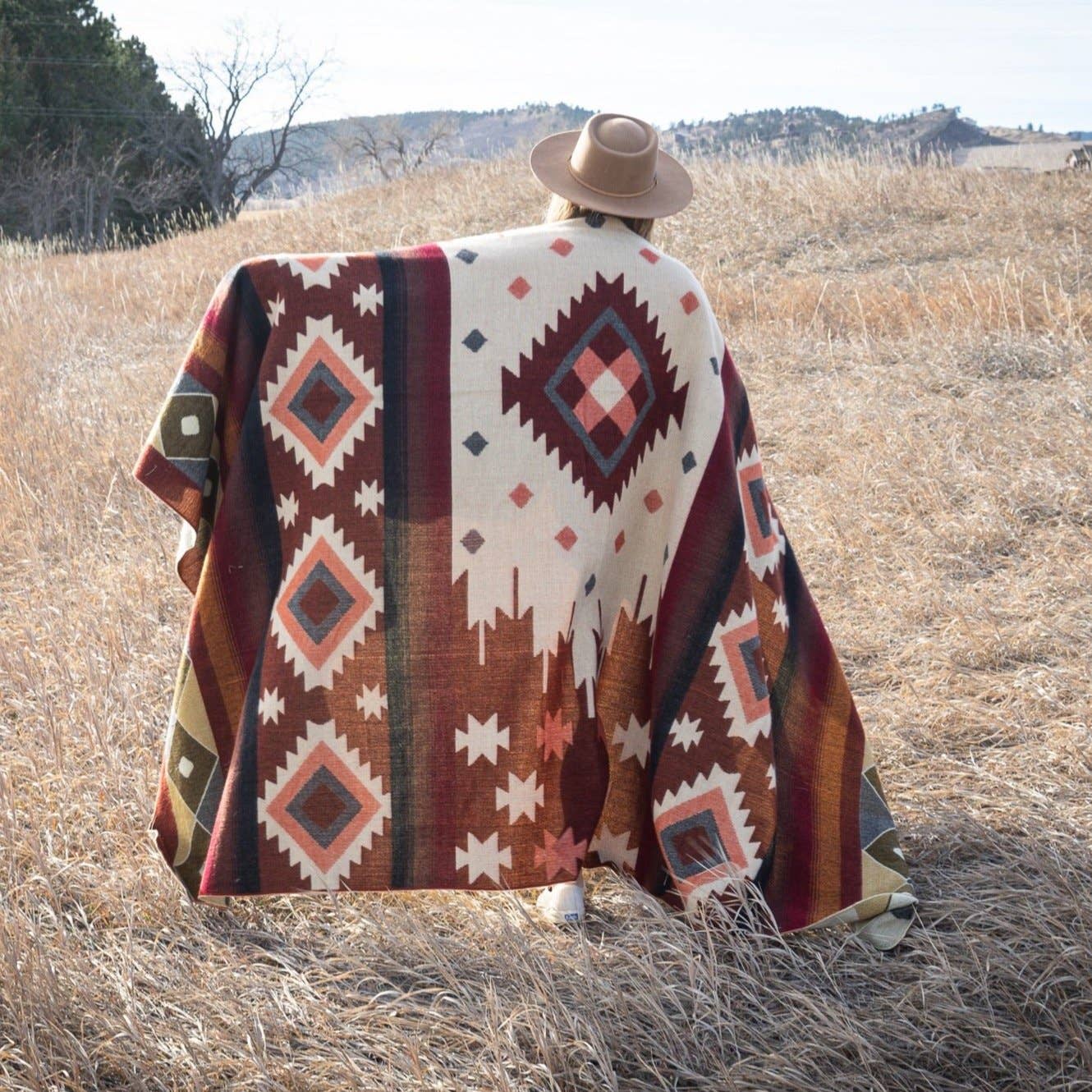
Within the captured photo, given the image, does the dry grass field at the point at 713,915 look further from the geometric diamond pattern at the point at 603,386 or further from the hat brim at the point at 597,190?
the hat brim at the point at 597,190

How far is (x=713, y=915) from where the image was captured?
82.7 inches

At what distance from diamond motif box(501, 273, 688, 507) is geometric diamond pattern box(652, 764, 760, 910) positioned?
0.57 m

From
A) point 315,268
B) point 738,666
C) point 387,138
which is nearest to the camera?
point 315,268

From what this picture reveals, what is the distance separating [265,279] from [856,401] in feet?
14.0

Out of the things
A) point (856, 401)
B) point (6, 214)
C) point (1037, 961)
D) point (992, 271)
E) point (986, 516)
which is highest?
point (6, 214)

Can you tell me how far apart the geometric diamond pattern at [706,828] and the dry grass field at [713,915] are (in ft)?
0.36

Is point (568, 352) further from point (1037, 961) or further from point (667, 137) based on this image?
point (667, 137)

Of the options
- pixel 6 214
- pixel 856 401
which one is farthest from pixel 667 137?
pixel 6 214

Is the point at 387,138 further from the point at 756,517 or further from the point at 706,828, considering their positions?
the point at 706,828

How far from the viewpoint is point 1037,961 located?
196cm

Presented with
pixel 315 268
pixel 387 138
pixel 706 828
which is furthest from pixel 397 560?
pixel 387 138

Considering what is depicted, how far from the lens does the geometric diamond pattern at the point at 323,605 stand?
204 centimetres

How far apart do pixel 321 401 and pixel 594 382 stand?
502mm

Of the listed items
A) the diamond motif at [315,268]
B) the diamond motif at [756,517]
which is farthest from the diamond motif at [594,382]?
the diamond motif at [315,268]
